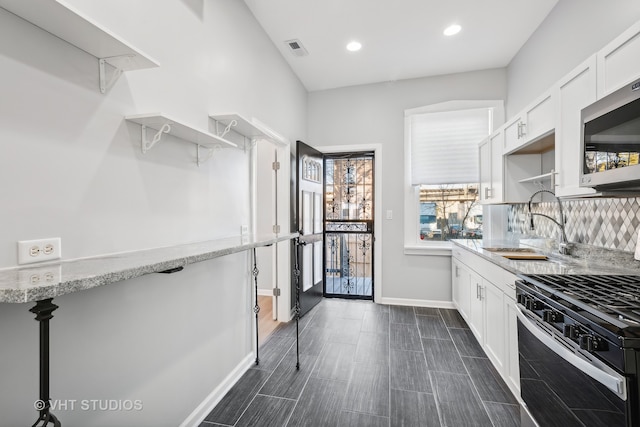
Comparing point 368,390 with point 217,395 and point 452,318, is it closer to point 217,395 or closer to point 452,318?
point 217,395

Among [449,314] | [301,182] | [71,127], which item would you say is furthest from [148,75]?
[449,314]

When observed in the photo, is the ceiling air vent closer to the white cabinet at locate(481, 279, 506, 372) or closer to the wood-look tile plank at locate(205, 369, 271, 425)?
the white cabinet at locate(481, 279, 506, 372)

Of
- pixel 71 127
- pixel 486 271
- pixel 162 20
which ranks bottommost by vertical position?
pixel 486 271

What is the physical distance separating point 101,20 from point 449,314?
159 inches

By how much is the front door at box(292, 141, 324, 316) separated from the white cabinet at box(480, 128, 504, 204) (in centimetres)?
205

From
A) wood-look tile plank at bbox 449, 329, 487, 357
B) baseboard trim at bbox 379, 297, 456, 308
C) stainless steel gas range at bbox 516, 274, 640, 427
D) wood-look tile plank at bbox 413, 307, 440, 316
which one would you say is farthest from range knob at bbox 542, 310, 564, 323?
baseboard trim at bbox 379, 297, 456, 308

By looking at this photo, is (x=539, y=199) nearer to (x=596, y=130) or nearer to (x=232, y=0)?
(x=596, y=130)

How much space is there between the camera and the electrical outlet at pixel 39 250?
3.18ft

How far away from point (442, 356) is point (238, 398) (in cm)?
174

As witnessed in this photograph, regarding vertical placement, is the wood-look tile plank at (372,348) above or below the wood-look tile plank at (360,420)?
above

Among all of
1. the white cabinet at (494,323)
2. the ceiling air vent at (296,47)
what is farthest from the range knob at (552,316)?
the ceiling air vent at (296,47)

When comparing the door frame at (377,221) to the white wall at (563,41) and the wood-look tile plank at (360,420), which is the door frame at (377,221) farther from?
the wood-look tile plank at (360,420)

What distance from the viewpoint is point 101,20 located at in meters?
1.24

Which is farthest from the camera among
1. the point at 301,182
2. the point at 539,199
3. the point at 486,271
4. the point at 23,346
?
the point at 301,182
